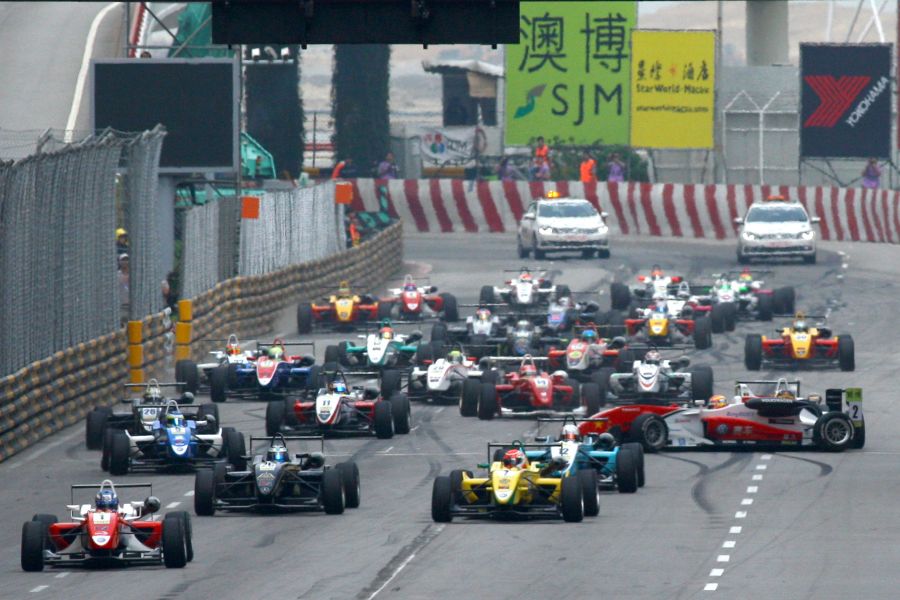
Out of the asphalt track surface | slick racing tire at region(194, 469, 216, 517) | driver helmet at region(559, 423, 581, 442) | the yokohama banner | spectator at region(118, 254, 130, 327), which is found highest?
the yokohama banner

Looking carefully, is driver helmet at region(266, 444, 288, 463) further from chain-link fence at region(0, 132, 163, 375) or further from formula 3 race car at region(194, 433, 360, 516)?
chain-link fence at region(0, 132, 163, 375)

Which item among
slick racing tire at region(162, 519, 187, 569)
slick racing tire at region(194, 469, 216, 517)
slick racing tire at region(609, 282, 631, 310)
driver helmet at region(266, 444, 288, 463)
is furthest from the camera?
slick racing tire at region(609, 282, 631, 310)

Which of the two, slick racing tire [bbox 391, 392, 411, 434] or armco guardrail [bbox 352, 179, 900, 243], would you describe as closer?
slick racing tire [bbox 391, 392, 411, 434]

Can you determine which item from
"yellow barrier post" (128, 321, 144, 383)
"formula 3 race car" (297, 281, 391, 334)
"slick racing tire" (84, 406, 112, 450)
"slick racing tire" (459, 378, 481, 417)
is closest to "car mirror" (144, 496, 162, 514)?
"slick racing tire" (84, 406, 112, 450)

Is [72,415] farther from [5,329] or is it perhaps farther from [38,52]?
[38,52]

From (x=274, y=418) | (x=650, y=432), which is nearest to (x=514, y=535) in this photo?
(x=650, y=432)

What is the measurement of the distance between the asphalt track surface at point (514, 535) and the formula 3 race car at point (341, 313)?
948 centimetres

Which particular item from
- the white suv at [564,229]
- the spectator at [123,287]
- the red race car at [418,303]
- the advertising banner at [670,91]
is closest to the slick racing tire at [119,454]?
the spectator at [123,287]

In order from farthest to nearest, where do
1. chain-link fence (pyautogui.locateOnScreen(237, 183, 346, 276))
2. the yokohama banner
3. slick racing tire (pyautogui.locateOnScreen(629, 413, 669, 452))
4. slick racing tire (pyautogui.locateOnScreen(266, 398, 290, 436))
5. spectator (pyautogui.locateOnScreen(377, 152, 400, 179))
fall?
spectator (pyautogui.locateOnScreen(377, 152, 400, 179))
the yokohama banner
chain-link fence (pyautogui.locateOnScreen(237, 183, 346, 276))
slick racing tire (pyautogui.locateOnScreen(266, 398, 290, 436))
slick racing tire (pyautogui.locateOnScreen(629, 413, 669, 452))

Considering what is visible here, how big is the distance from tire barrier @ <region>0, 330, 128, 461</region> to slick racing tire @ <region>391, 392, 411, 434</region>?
4.72 m

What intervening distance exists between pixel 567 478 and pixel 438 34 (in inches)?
218

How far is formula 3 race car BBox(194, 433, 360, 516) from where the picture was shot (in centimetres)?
2286

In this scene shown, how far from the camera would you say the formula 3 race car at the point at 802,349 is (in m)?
35.0

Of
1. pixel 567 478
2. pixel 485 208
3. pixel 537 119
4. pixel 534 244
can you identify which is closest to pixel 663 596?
pixel 567 478
